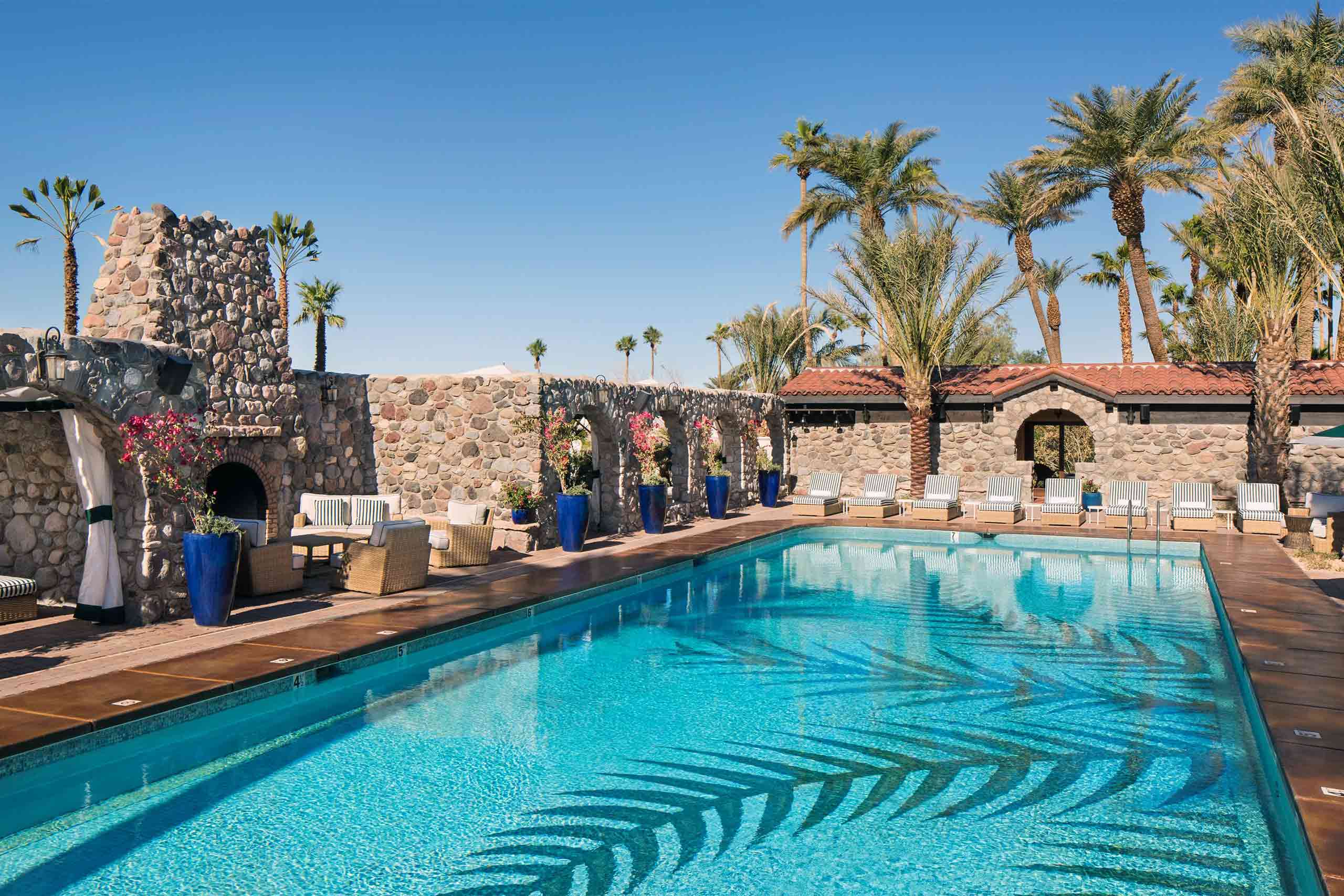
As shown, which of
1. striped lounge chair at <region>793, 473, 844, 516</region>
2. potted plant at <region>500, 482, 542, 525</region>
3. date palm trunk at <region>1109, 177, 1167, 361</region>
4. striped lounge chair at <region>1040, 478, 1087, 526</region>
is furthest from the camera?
date palm trunk at <region>1109, 177, 1167, 361</region>

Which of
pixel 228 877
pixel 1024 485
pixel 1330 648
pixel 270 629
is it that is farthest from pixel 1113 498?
pixel 228 877

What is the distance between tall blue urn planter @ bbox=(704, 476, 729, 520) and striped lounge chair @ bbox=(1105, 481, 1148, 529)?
7.25 m

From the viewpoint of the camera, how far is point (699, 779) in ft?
18.2

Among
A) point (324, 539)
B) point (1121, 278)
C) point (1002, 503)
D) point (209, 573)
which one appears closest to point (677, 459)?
point (1002, 503)

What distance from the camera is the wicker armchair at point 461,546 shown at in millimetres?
11805

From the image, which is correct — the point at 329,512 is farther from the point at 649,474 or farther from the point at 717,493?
the point at 717,493

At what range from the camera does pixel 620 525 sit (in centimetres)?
1576

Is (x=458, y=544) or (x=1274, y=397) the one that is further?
(x=1274, y=397)

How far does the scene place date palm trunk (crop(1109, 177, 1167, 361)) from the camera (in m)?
24.2

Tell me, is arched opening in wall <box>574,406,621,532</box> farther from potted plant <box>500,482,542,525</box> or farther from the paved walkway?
the paved walkway

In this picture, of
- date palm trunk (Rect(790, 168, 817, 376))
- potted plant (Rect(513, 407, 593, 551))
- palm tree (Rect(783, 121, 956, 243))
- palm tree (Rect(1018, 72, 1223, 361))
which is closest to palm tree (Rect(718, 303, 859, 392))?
date palm trunk (Rect(790, 168, 817, 376))

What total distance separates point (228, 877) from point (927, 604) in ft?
28.0

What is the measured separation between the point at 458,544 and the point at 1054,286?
2811 cm

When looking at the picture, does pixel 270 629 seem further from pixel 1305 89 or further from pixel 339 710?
pixel 1305 89
